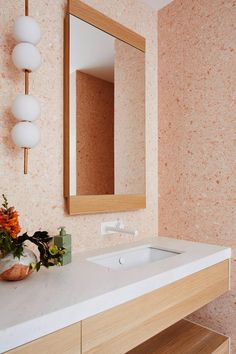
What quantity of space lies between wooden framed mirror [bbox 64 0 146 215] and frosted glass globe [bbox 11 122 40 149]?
25 cm

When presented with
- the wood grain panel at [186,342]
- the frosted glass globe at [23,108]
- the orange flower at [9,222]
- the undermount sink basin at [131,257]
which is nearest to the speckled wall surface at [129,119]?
the undermount sink basin at [131,257]

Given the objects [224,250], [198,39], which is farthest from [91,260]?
[198,39]

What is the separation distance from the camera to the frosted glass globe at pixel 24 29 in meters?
1.10

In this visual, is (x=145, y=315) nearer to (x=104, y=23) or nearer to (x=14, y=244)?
(x=14, y=244)

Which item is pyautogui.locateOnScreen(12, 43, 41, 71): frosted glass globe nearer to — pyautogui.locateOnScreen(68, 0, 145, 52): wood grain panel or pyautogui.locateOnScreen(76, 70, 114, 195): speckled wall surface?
pyautogui.locateOnScreen(76, 70, 114, 195): speckled wall surface

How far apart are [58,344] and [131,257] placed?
0.81m

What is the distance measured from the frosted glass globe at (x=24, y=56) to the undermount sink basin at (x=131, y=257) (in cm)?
89

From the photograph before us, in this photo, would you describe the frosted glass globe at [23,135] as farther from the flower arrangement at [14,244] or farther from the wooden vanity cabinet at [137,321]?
the wooden vanity cabinet at [137,321]

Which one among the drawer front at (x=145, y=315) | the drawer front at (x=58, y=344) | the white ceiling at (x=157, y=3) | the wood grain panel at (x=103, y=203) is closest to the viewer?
the drawer front at (x=58, y=344)

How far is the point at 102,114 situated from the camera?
1511mm

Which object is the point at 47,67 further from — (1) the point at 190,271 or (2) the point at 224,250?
(2) the point at 224,250

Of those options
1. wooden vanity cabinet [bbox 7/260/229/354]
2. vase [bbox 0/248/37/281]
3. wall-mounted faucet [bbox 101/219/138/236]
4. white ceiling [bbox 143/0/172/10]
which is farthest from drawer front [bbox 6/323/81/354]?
white ceiling [bbox 143/0/172/10]

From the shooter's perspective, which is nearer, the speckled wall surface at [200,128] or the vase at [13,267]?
the vase at [13,267]

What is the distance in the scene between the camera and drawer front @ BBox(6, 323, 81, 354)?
0.68m
